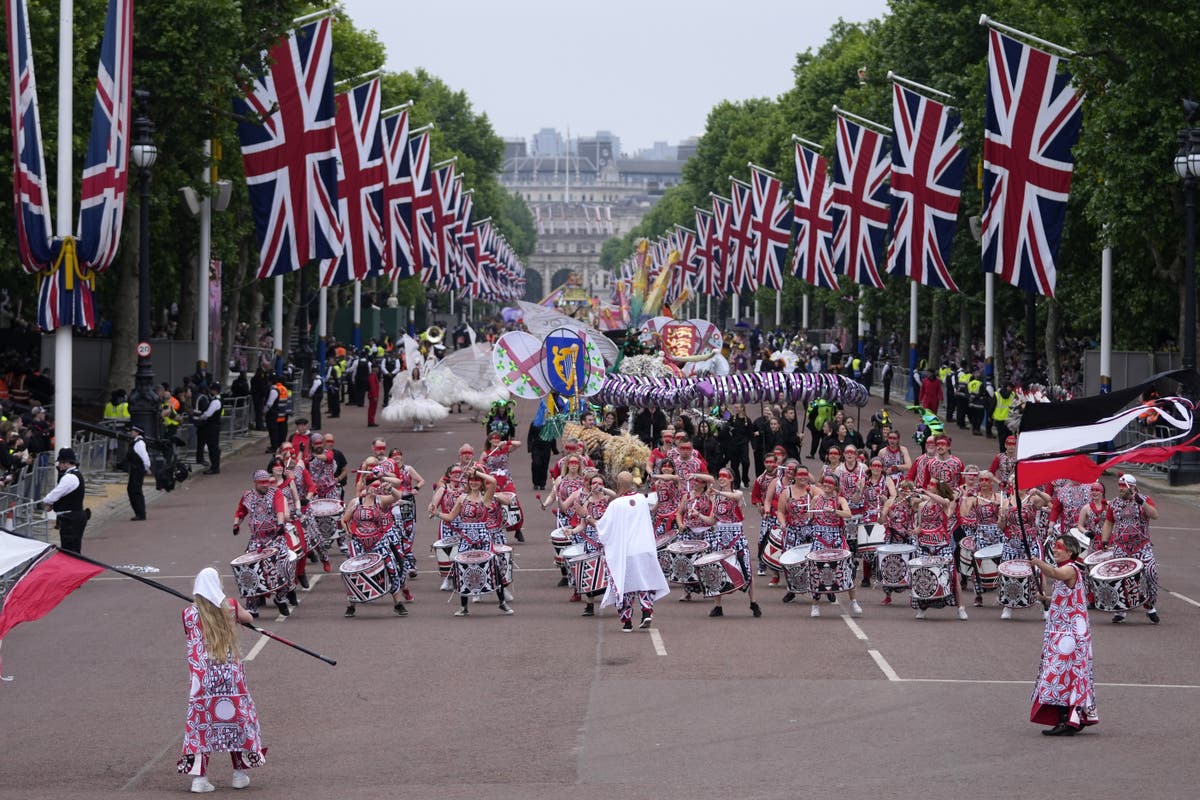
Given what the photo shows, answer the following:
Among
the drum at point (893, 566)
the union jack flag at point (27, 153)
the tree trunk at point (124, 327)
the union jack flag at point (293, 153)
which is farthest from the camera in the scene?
the tree trunk at point (124, 327)

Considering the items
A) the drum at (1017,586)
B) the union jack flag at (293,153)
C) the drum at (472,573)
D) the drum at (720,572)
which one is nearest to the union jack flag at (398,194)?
the union jack flag at (293,153)

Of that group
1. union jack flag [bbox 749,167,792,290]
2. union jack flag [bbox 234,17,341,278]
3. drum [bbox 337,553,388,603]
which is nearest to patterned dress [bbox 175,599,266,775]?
drum [bbox 337,553,388,603]

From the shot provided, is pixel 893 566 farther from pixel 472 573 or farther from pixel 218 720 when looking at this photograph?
pixel 218 720

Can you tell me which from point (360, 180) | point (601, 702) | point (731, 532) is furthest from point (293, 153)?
point (601, 702)

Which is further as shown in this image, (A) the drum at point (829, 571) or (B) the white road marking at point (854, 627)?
(A) the drum at point (829, 571)

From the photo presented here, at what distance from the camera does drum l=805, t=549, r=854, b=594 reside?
67.3ft

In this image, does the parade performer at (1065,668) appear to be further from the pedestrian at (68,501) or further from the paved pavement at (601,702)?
the pedestrian at (68,501)

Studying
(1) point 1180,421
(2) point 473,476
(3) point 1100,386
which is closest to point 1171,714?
(1) point 1180,421

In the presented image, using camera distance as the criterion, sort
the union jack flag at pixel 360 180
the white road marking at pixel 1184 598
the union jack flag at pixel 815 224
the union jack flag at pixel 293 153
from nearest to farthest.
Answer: the white road marking at pixel 1184 598
the union jack flag at pixel 293 153
the union jack flag at pixel 360 180
the union jack flag at pixel 815 224

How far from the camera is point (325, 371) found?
56.9 m

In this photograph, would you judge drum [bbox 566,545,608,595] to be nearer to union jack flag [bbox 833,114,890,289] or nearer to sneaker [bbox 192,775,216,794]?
sneaker [bbox 192,775,216,794]

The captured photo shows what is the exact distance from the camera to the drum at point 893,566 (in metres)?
21.0

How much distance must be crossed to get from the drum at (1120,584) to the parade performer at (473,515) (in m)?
6.12

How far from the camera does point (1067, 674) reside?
14398 millimetres
